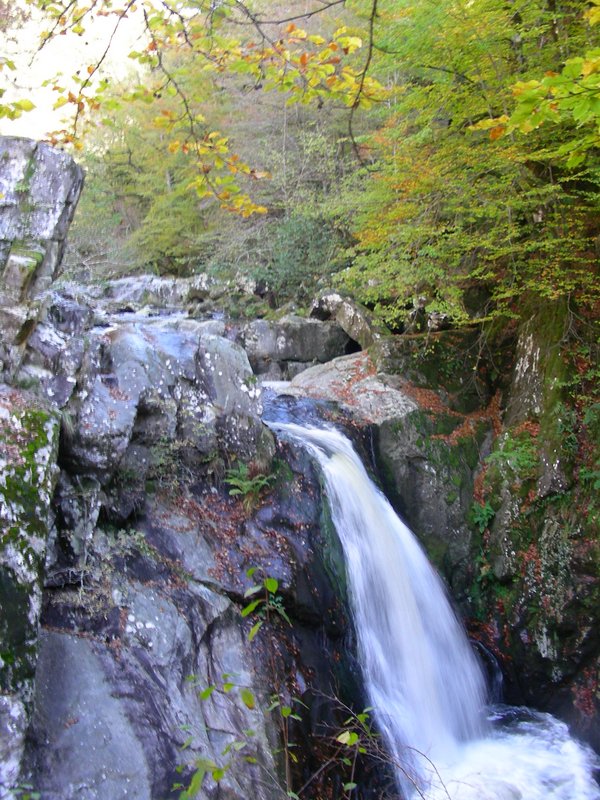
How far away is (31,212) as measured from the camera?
5285mm

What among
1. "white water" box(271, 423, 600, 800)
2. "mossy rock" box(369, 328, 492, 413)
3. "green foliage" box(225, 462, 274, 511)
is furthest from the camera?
"mossy rock" box(369, 328, 492, 413)

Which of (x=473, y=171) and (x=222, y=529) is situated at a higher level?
(x=473, y=171)

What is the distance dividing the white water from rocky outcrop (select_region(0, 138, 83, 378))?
320 cm

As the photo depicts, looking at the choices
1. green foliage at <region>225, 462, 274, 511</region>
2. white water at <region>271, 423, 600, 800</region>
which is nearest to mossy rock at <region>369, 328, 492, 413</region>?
white water at <region>271, 423, 600, 800</region>

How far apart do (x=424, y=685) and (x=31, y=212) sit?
5954mm

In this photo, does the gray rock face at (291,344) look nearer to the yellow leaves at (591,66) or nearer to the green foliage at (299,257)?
the green foliage at (299,257)

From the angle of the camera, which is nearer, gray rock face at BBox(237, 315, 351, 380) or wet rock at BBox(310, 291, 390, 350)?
wet rock at BBox(310, 291, 390, 350)

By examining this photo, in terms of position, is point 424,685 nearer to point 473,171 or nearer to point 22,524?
point 22,524

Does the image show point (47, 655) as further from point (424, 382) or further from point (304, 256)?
point (304, 256)

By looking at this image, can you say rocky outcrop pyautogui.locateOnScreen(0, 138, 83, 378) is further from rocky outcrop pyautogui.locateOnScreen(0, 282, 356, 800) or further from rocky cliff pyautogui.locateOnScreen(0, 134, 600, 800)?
rocky outcrop pyautogui.locateOnScreen(0, 282, 356, 800)

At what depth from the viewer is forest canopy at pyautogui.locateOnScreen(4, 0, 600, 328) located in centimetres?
290

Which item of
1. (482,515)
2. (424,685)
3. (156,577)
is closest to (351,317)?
(482,515)

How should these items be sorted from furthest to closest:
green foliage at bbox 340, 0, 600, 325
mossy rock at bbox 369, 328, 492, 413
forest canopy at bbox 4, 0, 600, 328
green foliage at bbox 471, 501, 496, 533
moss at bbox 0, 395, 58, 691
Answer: mossy rock at bbox 369, 328, 492, 413
green foliage at bbox 471, 501, 496, 533
green foliage at bbox 340, 0, 600, 325
moss at bbox 0, 395, 58, 691
forest canopy at bbox 4, 0, 600, 328

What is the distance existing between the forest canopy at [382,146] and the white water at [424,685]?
3.07 metres
